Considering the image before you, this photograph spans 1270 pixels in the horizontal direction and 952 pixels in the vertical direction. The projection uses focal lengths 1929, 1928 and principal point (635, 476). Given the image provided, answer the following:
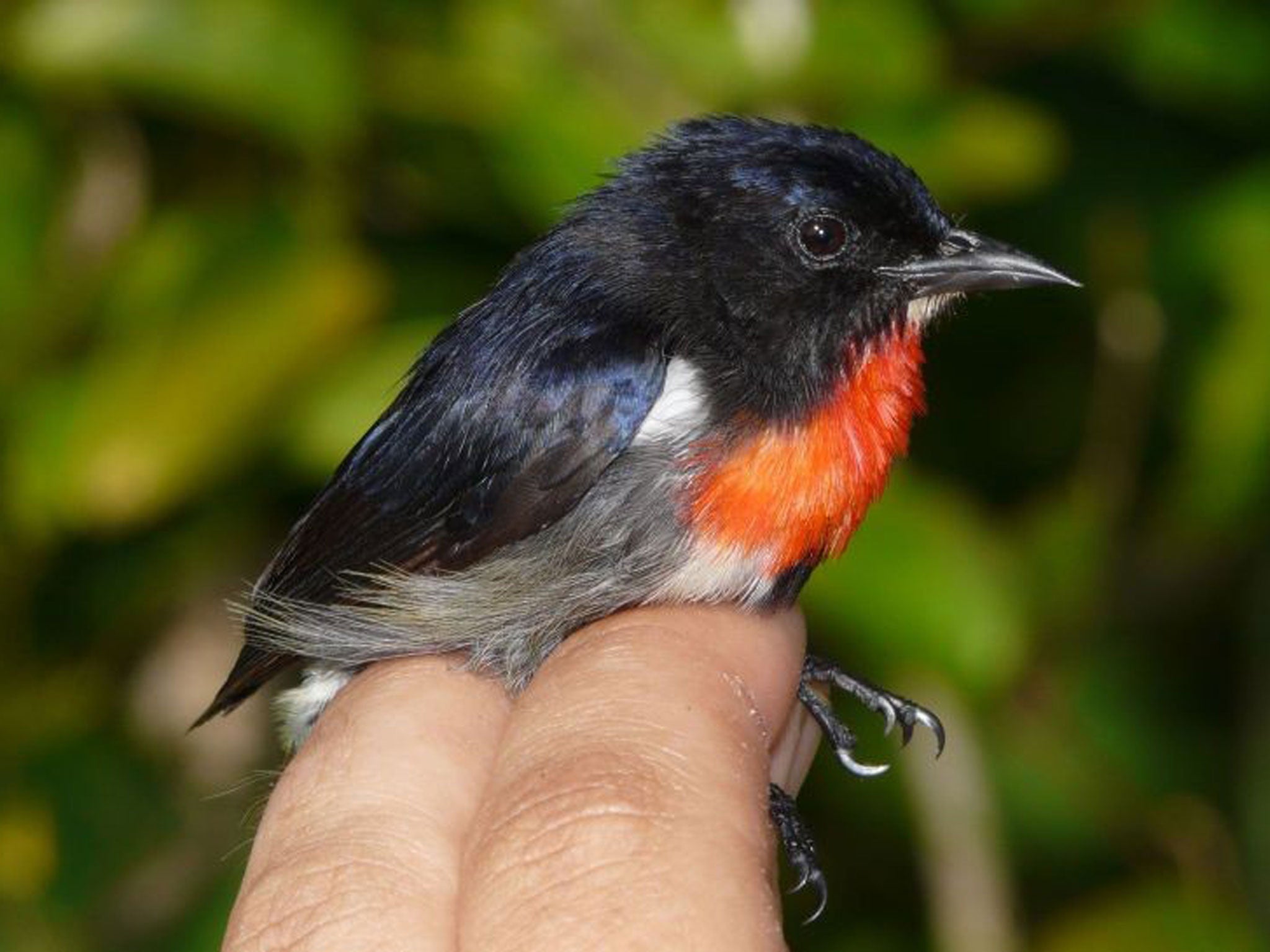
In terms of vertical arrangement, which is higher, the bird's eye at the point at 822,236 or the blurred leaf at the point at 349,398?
the bird's eye at the point at 822,236

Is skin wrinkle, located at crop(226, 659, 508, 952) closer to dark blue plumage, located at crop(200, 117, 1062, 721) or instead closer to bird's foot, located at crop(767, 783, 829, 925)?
dark blue plumage, located at crop(200, 117, 1062, 721)

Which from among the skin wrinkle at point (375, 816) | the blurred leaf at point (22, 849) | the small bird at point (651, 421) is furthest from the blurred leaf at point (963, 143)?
the blurred leaf at point (22, 849)

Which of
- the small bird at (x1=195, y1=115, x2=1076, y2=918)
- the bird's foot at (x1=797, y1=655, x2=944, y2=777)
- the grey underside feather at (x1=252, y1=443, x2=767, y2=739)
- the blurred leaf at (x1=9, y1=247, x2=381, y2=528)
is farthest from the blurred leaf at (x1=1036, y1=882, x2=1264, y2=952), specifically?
the blurred leaf at (x1=9, y1=247, x2=381, y2=528)

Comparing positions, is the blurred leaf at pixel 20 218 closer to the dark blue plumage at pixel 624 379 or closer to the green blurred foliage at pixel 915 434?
the green blurred foliage at pixel 915 434

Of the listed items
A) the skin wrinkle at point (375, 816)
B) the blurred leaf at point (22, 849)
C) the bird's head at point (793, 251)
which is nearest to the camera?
the skin wrinkle at point (375, 816)

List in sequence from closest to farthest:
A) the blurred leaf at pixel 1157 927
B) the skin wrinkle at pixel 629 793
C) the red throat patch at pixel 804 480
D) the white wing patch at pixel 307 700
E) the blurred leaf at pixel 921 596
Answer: the skin wrinkle at pixel 629 793, the red throat patch at pixel 804 480, the white wing patch at pixel 307 700, the blurred leaf at pixel 921 596, the blurred leaf at pixel 1157 927

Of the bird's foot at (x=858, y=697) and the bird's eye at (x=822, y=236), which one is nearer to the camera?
the bird's eye at (x=822, y=236)

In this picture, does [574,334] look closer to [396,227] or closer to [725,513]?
[725,513]

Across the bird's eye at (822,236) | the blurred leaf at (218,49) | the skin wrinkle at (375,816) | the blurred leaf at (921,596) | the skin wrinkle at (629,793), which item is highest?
the bird's eye at (822,236)
